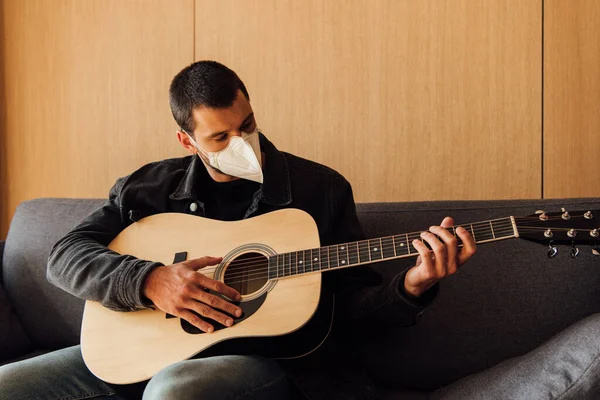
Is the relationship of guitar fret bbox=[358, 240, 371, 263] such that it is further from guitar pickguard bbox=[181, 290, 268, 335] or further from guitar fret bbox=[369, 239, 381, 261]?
guitar pickguard bbox=[181, 290, 268, 335]

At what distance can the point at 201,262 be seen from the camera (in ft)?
4.43

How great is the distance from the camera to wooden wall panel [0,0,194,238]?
2193mm

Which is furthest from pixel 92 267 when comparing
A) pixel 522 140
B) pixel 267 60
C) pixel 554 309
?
pixel 522 140

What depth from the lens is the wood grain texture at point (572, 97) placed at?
1.76 metres

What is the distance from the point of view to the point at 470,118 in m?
1.85

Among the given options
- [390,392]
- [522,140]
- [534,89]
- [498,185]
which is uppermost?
[534,89]

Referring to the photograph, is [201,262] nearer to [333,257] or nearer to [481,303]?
[333,257]

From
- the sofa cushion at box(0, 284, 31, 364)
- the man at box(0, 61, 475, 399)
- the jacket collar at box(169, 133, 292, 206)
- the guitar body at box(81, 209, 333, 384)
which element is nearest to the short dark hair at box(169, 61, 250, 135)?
the man at box(0, 61, 475, 399)

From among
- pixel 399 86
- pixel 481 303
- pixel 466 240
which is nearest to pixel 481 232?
pixel 466 240

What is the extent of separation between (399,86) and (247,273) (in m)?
0.92

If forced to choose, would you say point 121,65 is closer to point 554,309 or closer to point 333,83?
point 333,83

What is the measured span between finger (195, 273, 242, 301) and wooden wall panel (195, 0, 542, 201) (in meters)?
0.81

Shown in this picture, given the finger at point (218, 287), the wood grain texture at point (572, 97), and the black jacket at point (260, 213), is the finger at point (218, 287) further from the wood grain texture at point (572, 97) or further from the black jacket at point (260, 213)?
the wood grain texture at point (572, 97)

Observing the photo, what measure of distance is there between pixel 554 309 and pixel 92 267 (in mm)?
1162
